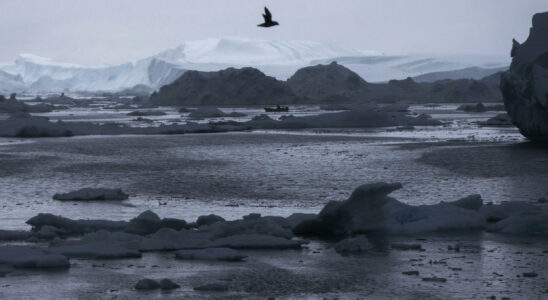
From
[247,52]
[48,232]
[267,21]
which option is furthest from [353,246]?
[247,52]

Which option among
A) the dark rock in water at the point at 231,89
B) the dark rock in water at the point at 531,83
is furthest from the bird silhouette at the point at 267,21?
the dark rock in water at the point at 231,89

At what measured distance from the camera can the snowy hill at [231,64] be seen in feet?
292

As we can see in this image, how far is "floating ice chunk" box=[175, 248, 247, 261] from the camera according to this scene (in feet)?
25.9

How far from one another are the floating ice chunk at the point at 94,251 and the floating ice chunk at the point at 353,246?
1.96 m

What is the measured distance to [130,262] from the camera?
305 inches

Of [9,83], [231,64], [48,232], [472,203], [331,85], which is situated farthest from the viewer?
[9,83]

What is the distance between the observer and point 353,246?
8344mm

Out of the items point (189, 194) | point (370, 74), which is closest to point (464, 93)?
point (370, 74)

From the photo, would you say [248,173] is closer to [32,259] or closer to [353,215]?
[353,215]

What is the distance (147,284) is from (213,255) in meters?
1.41

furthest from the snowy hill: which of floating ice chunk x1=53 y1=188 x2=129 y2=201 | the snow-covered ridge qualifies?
floating ice chunk x1=53 y1=188 x2=129 y2=201

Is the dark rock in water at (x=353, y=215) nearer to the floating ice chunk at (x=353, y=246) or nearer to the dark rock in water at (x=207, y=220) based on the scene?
the floating ice chunk at (x=353, y=246)

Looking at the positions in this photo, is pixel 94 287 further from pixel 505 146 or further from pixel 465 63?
pixel 465 63

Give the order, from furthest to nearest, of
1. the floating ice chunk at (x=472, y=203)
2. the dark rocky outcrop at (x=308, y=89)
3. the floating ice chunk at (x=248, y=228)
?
the dark rocky outcrop at (x=308, y=89)
the floating ice chunk at (x=472, y=203)
the floating ice chunk at (x=248, y=228)
